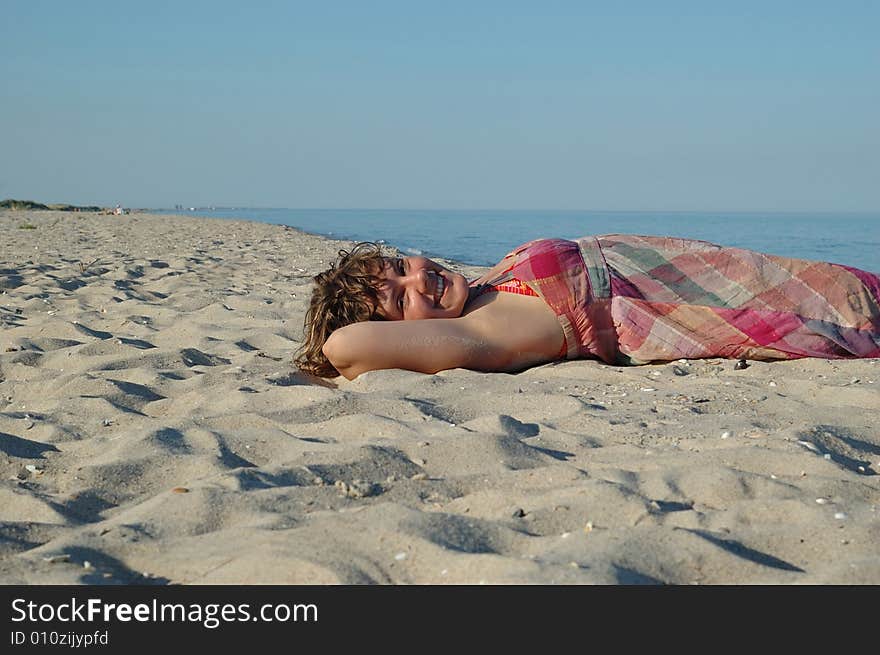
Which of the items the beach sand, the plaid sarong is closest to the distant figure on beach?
the plaid sarong

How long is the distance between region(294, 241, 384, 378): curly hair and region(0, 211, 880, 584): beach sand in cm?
11

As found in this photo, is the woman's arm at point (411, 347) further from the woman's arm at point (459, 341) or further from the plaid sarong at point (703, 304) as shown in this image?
the plaid sarong at point (703, 304)

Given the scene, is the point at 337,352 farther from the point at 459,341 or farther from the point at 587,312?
the point at 587,312

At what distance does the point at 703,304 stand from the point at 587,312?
0.52m

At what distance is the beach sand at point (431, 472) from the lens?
1945mm

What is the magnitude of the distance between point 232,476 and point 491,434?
0.78 m

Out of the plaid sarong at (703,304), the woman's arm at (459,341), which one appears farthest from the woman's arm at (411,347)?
the plaid sarong at (703,304)

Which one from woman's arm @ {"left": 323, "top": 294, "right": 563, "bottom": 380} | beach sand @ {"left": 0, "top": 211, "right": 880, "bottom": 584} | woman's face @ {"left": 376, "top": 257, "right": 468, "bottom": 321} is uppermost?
woman's face @ {"left": 376, "top": 257, "right": 468, "bottom": 321}

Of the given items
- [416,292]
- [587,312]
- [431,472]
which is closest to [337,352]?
[416,292]

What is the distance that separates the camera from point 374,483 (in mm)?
2463

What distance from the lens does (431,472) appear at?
8.43ft

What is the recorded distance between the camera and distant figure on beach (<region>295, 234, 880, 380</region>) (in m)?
3.90

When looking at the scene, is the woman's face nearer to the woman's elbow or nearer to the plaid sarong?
the woman's elbow
